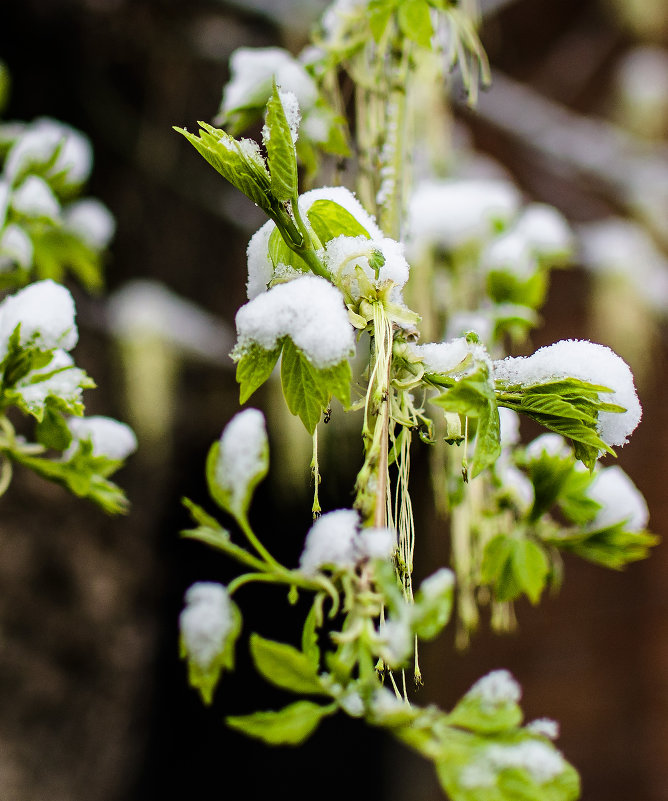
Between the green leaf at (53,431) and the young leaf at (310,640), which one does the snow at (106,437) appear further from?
the young leaf at (310,640)

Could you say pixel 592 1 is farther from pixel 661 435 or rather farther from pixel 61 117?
pixel 61 117

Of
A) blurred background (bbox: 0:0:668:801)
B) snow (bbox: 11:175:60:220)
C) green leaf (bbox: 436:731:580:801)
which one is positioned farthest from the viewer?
blurred background (bbox: 0:0:668:801)

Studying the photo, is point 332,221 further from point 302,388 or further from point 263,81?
point 263,81

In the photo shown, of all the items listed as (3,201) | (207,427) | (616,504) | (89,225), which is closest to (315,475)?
(616,504)

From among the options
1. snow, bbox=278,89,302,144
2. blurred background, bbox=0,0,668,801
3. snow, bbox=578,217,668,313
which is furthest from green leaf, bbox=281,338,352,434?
snow, bbox=578,217,668,313

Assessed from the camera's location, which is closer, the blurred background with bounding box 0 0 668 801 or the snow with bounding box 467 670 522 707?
the snow with bounding box 467 670 522 707

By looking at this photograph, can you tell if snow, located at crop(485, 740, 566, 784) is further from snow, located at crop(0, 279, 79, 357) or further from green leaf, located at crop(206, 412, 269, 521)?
snow, located at crop(0, 279, 79, 357)

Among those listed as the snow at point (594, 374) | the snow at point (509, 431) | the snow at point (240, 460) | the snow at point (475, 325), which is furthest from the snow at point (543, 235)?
the snow at point (240, 460)
